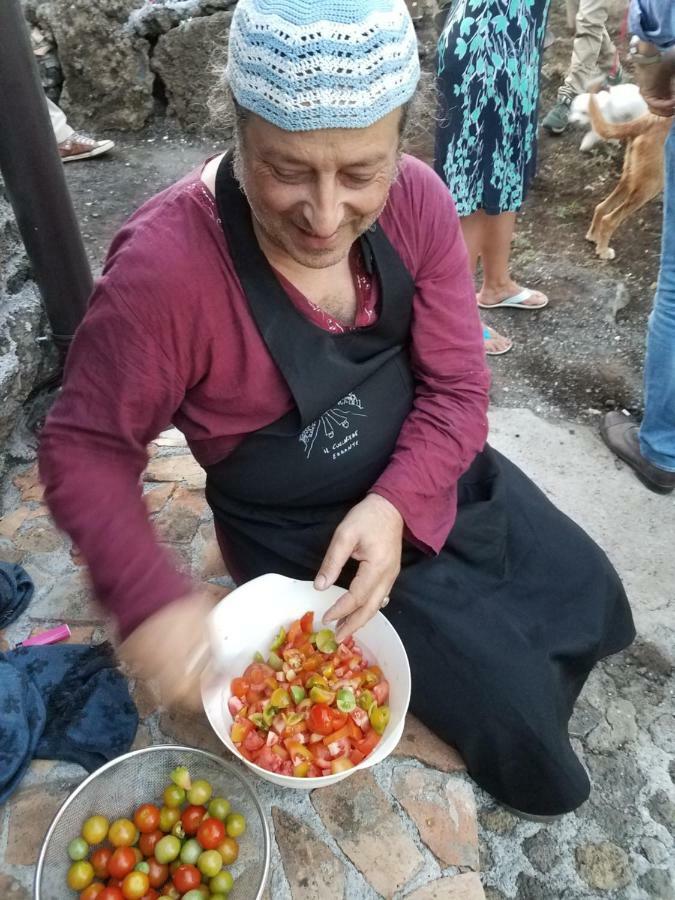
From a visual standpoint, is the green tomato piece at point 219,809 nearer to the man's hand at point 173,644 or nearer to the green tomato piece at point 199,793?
the green tomato piece at point 199,793

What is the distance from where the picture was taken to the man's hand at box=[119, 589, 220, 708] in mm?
1345

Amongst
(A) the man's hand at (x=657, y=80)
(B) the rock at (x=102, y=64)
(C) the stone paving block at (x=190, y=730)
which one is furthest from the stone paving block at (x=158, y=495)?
(B) the rock at (x=102, y=64)

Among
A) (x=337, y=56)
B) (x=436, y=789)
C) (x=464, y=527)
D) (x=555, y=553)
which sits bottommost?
(x=436, y=789)

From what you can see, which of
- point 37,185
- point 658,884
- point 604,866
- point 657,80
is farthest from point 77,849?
point 657,80

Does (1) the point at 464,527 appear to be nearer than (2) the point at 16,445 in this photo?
Yes

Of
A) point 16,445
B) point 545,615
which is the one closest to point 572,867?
point 545,615

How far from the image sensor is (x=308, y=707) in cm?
159

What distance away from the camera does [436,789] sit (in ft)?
5.93

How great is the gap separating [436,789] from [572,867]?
0.40m

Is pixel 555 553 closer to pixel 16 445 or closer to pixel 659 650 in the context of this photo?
Answer: pixel 659 650

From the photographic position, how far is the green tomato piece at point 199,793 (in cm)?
162

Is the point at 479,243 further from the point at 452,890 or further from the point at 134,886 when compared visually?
the point at 134,886

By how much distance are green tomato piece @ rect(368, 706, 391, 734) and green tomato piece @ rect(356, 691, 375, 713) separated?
11mm

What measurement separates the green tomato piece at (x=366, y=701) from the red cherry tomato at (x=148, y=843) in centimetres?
53
